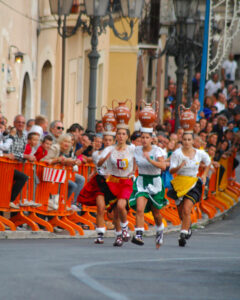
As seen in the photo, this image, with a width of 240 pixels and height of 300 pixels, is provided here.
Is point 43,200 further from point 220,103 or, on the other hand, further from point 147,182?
point 220,103

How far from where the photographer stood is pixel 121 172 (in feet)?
44.5

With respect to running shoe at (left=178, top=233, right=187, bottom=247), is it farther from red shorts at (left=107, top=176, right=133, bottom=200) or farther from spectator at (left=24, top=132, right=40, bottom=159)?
spectator at (left=24, top=132, right=40, bottom=159)

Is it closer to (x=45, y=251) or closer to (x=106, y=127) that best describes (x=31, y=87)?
(x=106, y=127)

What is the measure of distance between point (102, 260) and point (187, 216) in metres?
3.37

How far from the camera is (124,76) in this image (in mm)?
34500

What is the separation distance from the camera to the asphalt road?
8180 millimetres

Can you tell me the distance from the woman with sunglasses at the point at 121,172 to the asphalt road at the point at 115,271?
44 centimetres

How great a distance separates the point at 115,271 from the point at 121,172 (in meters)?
4.08

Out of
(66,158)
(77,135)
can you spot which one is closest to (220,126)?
(77,135)

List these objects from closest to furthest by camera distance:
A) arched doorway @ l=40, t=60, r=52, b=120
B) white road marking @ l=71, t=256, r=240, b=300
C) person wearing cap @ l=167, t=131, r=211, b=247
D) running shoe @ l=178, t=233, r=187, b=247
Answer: white road marking @ l=71, t=256, r=240, b=300 < running shoe @ l=178, t=233, r=187, b=247 < person wearing cap @ l=167, t=131, r=211, b=247 < arched doorway @ l=40, t=60, r=52, b=120

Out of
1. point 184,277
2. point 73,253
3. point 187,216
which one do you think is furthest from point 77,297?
point 187,216

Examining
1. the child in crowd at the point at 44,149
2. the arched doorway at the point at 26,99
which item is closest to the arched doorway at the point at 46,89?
the arched doorway at the point at 26,99

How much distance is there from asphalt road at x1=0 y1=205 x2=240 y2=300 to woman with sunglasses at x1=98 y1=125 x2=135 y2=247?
1.43 feet

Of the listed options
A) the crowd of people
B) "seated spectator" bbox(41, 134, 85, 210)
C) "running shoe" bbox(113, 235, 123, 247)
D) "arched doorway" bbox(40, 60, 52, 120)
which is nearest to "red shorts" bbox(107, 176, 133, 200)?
the crowd of people
